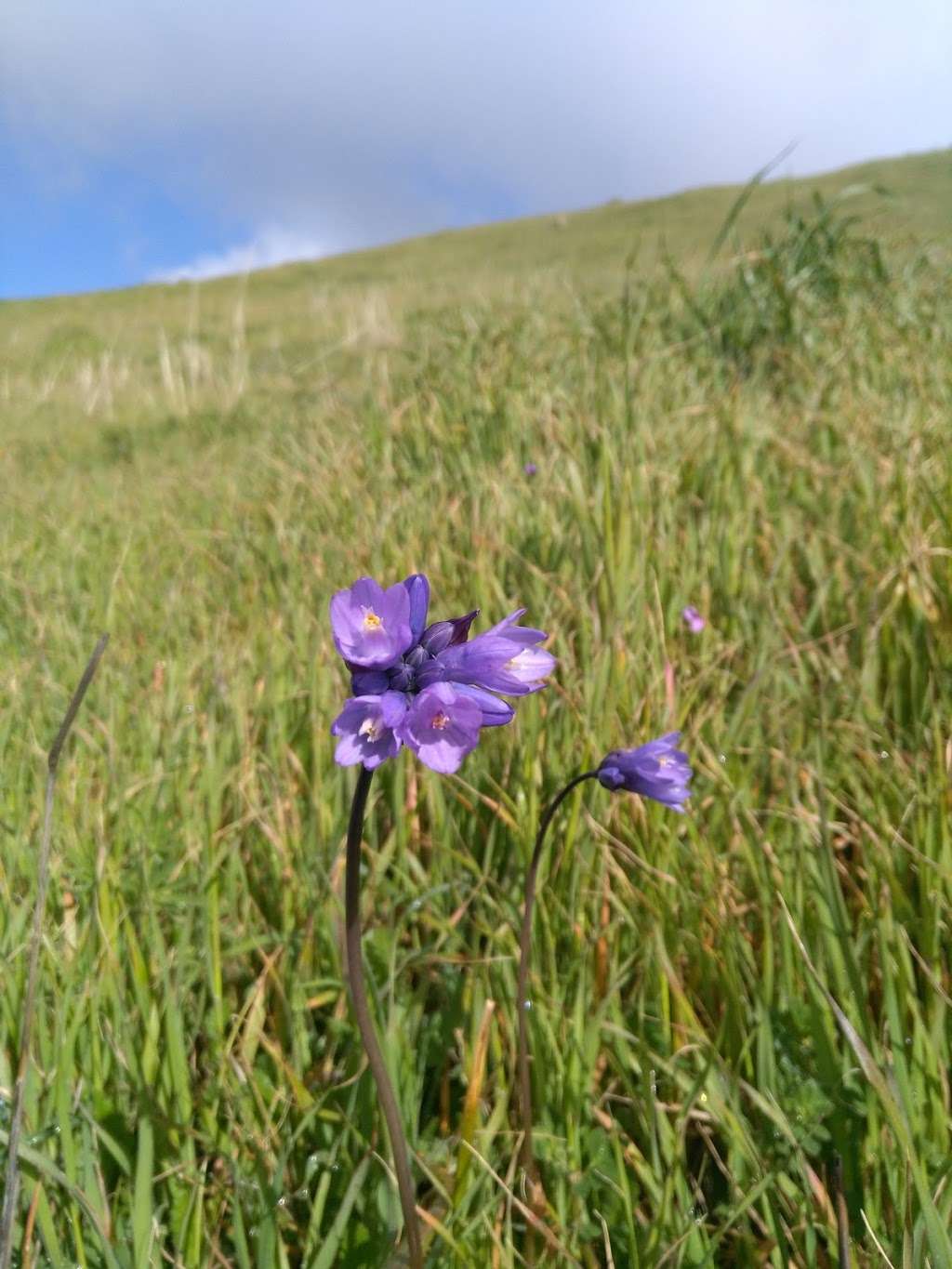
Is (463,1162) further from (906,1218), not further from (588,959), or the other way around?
(906,1218)

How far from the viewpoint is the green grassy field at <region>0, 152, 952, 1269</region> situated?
982mm

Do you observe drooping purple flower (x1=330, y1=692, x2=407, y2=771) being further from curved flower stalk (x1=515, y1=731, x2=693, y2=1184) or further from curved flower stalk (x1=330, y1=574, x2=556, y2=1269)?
curved flower stalk (x1=515, y1=731, x2=693, y2=1184)

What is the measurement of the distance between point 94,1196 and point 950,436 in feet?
8.02

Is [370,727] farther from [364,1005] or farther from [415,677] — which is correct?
[364,1005]

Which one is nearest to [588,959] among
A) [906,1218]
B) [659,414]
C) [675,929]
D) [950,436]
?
[675,929]

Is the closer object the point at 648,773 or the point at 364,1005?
the point at 364,1005

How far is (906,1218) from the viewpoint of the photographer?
81 cm

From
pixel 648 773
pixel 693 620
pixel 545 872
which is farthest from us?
pixel 693 620

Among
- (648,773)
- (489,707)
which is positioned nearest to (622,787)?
(648,773)

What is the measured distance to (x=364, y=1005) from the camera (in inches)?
27.6

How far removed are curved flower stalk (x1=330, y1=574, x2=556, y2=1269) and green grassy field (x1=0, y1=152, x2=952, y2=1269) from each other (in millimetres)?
392

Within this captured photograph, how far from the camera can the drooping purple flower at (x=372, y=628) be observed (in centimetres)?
71

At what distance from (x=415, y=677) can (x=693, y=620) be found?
1.25m

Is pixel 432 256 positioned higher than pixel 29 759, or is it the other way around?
pixel 432 256
